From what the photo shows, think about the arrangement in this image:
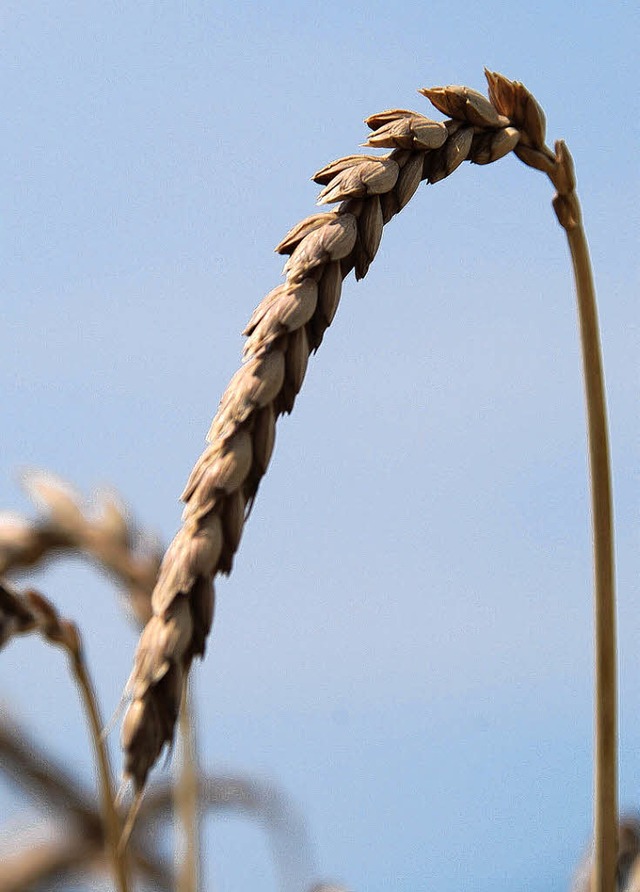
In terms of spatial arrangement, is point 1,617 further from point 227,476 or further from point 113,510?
point 113,510

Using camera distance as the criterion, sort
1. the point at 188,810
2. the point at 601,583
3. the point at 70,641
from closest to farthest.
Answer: the point at 601,583
the point at 70,641
the point at 188,810

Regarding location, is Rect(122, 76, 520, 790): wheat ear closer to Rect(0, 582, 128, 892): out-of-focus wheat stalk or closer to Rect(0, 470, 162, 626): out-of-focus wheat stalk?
Rect(0, 582, 128, 892): out-of-focus wheat stalk

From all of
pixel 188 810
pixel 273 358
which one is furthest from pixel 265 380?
pixel 188 810

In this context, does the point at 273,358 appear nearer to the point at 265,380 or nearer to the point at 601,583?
the point at 265,380

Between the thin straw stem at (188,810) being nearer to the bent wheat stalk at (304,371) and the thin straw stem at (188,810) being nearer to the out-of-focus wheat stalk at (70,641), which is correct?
the out-of-focus wheat stalk at (70,641)

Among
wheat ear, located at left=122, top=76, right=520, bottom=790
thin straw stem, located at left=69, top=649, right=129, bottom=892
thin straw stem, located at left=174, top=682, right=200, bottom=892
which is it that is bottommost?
thin straw stem, located at left=174, top=682, right=200, bottom=892

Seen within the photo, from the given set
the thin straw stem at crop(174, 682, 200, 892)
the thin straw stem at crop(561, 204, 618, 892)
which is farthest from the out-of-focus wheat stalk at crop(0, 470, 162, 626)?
the thin straw stem at crop(561, 204, 618, 892)

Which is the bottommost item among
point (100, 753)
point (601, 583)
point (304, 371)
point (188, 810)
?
point (188, 810)

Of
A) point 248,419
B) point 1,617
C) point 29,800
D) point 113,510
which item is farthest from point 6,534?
point 248,419

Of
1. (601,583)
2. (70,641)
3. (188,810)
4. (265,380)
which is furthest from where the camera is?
(188,810)
